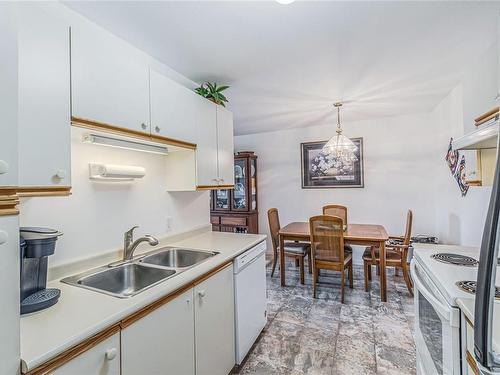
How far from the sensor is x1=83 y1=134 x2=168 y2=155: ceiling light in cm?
142

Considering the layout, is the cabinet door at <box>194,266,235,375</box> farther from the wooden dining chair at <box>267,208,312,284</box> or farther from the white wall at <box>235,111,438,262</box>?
the white wall at <box>235,111,438,262</box>

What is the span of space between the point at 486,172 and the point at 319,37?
54.9 inches

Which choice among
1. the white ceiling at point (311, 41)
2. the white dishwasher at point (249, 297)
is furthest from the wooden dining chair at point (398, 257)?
the white ceiling at point (311, 41)

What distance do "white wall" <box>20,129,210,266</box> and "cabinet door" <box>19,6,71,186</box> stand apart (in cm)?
26

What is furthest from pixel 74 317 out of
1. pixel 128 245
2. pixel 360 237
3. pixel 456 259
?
pixel 360 237

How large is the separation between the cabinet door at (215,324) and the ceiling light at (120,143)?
38.4 inches

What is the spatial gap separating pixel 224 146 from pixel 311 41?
118cm

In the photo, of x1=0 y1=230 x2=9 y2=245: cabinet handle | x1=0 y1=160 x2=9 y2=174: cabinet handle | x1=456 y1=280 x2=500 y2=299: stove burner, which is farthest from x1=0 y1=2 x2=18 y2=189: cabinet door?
x1=456 y1=280 x2=500 y2=299: stove burner

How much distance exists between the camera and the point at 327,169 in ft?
14.9

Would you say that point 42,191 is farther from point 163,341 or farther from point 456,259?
point 456,259

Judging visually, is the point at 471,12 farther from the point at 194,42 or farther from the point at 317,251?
the point at 317,251

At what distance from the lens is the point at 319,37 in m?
1.86

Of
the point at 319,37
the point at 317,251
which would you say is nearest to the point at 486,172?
the point at 319,37

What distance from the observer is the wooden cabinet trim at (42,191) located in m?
1.01
